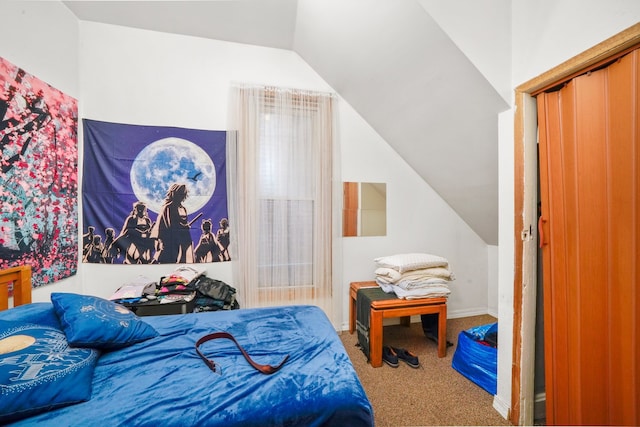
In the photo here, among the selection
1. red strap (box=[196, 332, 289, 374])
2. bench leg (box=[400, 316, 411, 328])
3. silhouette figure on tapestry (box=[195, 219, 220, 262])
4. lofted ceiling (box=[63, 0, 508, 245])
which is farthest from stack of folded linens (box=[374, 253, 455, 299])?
silhouette figure on tapestry (box=[195, 219, 220, 262])

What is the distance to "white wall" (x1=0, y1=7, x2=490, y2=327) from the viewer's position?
2.08 m

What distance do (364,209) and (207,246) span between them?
164cm

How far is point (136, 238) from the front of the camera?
2.29 metres

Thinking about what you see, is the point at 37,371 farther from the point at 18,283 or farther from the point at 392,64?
the point at 392,64

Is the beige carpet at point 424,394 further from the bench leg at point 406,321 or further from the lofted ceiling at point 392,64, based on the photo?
the lofted ceiling at point 392,64

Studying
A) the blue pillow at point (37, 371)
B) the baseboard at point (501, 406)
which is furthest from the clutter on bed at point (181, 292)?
the baseboard at point (501, 406)

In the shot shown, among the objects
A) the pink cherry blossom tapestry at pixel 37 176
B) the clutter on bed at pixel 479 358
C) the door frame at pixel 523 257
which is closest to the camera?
the door frame at pixel 523 257

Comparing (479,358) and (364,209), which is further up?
(364,209)

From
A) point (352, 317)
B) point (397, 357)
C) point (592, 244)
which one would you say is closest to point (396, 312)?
point (397, 357)

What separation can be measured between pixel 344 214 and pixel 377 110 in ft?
3.58

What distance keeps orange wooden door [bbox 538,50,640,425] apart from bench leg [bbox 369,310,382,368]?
1.02 meters

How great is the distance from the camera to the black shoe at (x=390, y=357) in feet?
6.79

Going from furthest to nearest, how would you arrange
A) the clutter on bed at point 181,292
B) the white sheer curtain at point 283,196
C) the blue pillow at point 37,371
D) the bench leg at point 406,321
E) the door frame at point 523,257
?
the bench leg at point 406,321
the white sheer curtain at point 283,196
the clutter on bed at point 181,292
the door frame at point 523,257
the blue pillow at point 37,371

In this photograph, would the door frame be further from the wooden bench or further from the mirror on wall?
the mirror on wall
